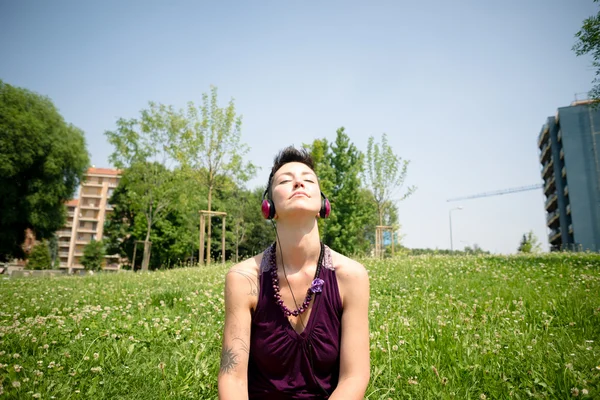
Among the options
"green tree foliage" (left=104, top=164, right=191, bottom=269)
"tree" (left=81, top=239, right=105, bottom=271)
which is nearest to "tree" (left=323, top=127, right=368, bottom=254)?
"green tree foliage" (left=104, top=164, right=191, bottom=269)

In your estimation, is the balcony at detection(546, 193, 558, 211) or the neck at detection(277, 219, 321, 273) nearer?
the neck at detection(277, 219, 321, 273)

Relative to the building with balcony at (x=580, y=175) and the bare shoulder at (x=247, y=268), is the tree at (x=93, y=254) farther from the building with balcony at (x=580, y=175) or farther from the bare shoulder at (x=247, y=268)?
the building with balcony at (x=580, y=175)

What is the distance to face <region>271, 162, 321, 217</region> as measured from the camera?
7.75ft

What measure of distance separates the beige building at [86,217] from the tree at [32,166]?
3645 inches

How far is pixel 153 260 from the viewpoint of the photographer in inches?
1839

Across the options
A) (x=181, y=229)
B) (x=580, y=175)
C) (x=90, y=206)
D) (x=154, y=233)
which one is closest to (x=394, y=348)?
(x=181, y=229)

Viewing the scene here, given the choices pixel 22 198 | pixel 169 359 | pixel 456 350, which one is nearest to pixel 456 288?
pixel 456 350

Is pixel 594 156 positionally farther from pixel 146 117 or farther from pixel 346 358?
pixel 346 358

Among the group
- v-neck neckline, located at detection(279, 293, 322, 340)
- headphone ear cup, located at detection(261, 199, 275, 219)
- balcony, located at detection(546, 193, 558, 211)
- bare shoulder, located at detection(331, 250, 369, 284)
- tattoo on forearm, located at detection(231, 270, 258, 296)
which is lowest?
v-neck neckline, located at detection(279, 293, 322, 340)

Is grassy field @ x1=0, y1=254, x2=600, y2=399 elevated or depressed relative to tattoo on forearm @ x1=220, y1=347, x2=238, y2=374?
depressed

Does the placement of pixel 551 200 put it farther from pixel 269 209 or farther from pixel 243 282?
pixel 243 282

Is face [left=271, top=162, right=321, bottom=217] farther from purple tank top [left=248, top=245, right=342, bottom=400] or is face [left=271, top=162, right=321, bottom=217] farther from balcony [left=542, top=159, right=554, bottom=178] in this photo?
balcony [left=542, top=159, right=554, bottom=178]

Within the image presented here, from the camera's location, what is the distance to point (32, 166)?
30500 millimetres

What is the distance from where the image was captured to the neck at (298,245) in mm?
2439
